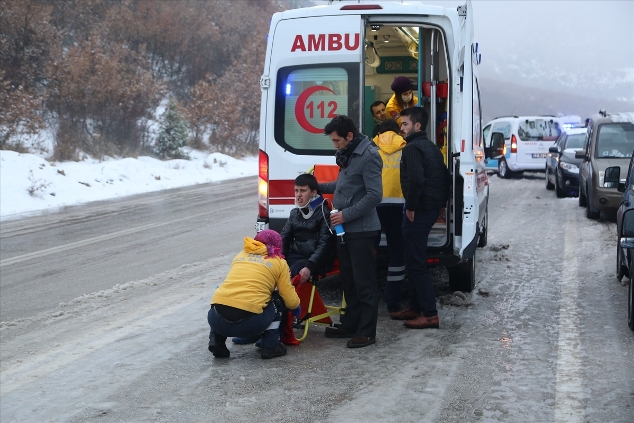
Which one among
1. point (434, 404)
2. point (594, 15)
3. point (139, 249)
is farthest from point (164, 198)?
point (594, 15)

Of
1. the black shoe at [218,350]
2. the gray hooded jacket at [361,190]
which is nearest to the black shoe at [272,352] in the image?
the black shoe at [218,350]

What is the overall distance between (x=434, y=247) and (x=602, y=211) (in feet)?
24.2

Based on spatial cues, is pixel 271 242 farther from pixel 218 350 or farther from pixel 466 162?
pixel 466 162

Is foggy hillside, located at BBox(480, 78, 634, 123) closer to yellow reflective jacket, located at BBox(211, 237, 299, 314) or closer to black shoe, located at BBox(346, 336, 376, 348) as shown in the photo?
black shoe, located at BBox(346, 336, 376, 348)

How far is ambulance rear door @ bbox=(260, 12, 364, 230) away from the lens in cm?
735

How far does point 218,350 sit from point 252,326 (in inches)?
12.9

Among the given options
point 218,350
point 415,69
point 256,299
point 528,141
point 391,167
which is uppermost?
point 415,69

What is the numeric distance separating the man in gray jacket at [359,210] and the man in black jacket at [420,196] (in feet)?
1.19

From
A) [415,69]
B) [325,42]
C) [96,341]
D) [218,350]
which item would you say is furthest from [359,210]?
[415,69]

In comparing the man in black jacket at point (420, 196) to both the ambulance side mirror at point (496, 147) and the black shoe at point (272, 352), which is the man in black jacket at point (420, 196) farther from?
the ambulance side mirror at point (496, 147)

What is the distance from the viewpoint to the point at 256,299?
19.4 feet

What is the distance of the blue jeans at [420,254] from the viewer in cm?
679

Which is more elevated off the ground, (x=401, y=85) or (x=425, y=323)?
(x=401, y=85)

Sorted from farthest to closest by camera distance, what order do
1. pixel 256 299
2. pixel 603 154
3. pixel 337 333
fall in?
pixel 603 154
pixel 337 333
pixel 256 299
